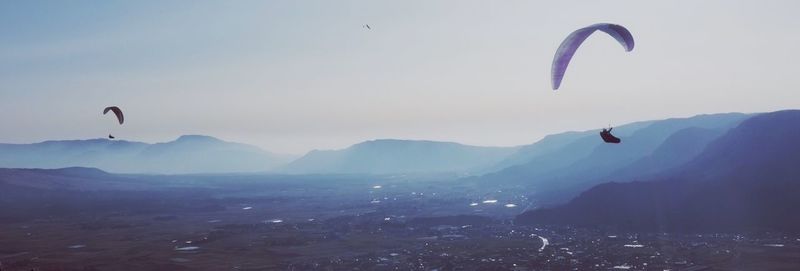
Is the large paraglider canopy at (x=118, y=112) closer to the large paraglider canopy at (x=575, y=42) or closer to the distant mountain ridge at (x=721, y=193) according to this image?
the large paraglider canopy at (x=575, y=42)

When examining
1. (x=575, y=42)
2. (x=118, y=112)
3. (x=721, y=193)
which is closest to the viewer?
(x=575, y=42)

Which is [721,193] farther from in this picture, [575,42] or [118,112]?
[118,112]

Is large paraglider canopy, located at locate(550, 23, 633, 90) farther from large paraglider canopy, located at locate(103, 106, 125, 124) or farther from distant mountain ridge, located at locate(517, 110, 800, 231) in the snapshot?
distant mountain ridge, located at locate(517, 110, 800, 231)

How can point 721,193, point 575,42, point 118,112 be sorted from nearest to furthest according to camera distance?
point 575,42, point 118,112, point 721,193

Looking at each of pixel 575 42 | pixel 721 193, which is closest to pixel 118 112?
pixel 575 42

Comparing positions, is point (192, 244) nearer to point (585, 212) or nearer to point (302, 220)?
point (302, 220)

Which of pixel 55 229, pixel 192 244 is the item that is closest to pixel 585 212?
pixel 192 244

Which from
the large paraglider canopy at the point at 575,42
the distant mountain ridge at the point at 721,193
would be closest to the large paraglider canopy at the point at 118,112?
the large paraglider canopy at the point at 575,42
